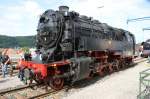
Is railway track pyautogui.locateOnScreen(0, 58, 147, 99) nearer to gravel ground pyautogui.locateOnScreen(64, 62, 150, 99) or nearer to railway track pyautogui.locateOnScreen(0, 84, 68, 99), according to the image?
railway track pyautogui.locateOnScreen(0, 84, 68, 99)

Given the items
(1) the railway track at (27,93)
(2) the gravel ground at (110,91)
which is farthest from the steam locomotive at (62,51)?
(2) the gravel ground at (110,91)

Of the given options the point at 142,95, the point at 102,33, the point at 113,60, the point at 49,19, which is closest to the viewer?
the point at 142,95

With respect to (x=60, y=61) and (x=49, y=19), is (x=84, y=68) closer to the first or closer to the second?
(x=60, y=61)

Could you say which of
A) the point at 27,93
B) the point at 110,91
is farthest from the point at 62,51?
the point at 110,91

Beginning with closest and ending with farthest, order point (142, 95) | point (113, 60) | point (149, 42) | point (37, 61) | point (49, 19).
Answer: point (142, 95)
point (37, 61)
point (49, 19)
point (113, 60)
point (149, 42)

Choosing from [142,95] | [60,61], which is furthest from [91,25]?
[142,95]

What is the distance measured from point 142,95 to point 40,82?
6.72m

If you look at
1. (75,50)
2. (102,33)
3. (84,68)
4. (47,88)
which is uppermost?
(102,33)

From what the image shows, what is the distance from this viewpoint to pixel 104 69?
18203mm

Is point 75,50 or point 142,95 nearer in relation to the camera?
point 142,95

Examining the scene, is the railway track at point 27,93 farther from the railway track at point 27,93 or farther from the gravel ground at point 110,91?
the gravel ground at point 110,91

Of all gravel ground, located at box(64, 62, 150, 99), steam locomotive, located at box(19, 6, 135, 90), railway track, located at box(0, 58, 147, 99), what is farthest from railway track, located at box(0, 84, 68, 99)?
gravel ground, located at box(64, 62, 150, 99)

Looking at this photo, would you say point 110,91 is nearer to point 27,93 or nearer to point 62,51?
point 62,51

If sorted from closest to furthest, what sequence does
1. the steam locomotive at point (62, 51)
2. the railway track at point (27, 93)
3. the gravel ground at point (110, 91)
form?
the gravel ground at point (110, 91) < the railway track at point (27, 93) < the steam locomotive at point (62, 51)
